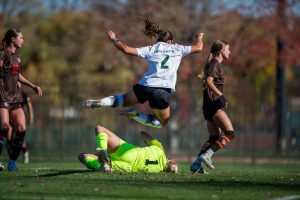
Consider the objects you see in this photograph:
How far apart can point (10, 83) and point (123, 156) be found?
8.01ft

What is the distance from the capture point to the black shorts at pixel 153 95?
42.9ft

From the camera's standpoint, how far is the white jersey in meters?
13.0

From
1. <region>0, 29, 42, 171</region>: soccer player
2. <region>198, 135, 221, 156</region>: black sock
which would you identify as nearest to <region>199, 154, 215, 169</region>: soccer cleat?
<region>198, 135, 221, 156</region>: black sock

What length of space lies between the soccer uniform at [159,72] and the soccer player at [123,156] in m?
0.93

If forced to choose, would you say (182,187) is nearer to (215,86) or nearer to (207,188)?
(207,188)

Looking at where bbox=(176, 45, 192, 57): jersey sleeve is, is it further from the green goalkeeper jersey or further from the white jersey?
the green goalkeeper jersey

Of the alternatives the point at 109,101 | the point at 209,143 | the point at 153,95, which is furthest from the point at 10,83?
the point at 209,143

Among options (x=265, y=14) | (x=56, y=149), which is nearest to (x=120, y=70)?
(x=265, y=14)

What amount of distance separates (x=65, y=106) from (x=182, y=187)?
14660 millimetres

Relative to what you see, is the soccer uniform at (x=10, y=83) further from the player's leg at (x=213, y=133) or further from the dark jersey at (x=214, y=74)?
the player's leg at (x=213, y=133)

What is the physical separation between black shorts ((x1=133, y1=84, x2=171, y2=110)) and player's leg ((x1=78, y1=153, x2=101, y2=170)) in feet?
5.06

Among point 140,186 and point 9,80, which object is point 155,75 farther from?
point 140,186

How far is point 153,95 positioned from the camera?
1312 cm

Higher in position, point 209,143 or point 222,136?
point 222,136
